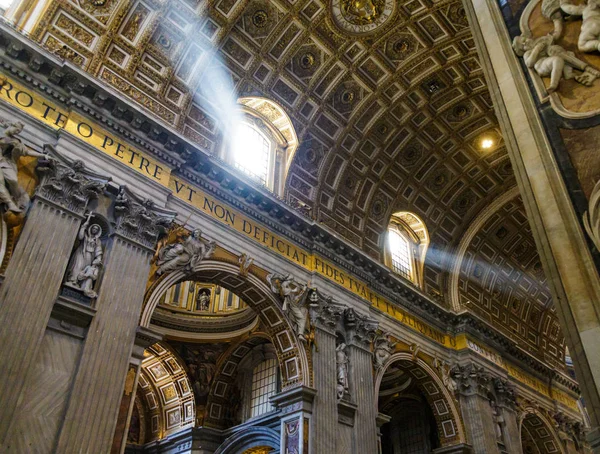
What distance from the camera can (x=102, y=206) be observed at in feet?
32.7

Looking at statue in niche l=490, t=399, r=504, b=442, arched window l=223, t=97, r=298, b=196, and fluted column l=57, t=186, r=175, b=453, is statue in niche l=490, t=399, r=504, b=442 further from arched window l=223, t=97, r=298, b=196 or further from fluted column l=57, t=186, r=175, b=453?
fluted column l=57, t=186, r=175, b=453

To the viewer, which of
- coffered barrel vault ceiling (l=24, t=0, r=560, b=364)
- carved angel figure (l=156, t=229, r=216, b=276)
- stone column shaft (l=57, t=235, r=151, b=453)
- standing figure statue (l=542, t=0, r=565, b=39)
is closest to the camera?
standing figure statue (l=542, t=0, r=565, b=39)

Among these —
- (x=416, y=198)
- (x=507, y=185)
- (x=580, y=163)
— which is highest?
(x=507, y=185)

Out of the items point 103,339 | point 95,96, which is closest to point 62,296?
point 103,339

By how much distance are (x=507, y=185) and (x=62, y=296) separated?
53.2 feet

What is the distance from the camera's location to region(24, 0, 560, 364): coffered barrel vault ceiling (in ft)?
39.9

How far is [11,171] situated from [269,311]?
6.15 meters

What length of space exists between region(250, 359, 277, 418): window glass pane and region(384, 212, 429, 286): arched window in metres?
5.03

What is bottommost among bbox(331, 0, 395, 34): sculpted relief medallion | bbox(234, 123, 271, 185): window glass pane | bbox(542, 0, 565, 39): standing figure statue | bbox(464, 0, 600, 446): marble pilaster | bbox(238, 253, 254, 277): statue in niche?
bbox(464, 0, 600, 446): marble pilaster

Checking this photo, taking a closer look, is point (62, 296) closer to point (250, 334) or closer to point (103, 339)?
point (103, 339)

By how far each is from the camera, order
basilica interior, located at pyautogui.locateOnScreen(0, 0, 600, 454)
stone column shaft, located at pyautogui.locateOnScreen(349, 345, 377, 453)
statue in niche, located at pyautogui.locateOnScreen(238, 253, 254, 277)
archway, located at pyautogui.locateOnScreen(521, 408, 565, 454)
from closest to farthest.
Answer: basilica interior, located at pyautogui.locateOnScreen(0, 0, 600, 454) < statue in niche, located at pyautogui.locateOnScreen(238, 253, 254, 277) < stone column shaft, located at pyautogui.locateOnScreen(349, 345, 377, 453) < archway, located at pyautogui.locateOnScreen(521, 408, 565, 454)

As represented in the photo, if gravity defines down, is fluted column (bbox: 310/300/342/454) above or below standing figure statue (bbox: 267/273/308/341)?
below

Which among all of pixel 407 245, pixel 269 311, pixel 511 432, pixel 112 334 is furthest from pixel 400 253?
pixel 112 334

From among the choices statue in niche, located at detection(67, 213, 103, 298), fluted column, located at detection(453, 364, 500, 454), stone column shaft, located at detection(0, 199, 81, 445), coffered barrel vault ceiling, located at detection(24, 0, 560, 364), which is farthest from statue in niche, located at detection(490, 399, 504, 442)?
stone column shaft, located at detection(0, 199, 81, 445)
